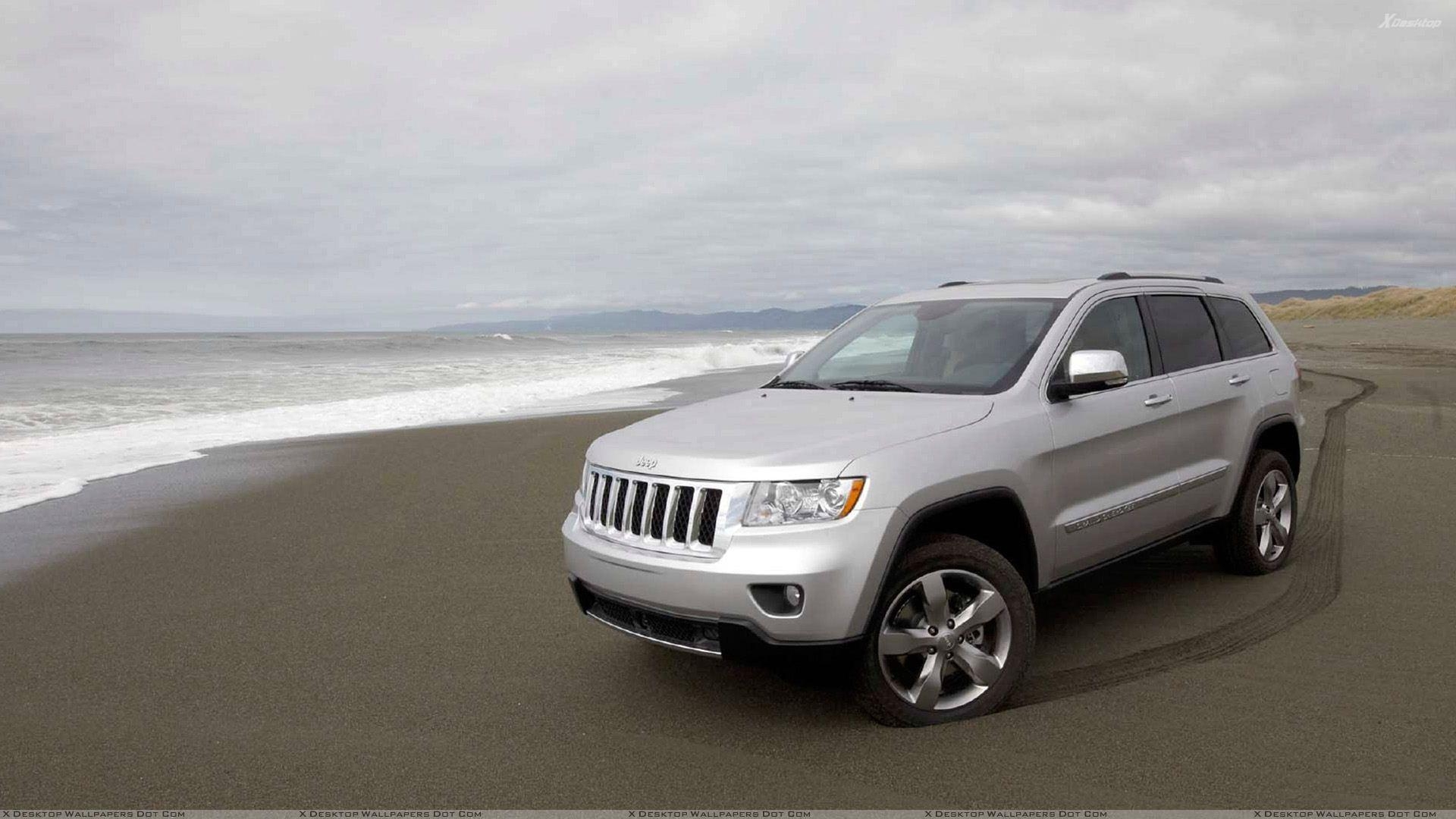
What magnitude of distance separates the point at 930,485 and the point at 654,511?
99cm

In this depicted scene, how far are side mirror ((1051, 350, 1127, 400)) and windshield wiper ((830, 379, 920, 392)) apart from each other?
60cm

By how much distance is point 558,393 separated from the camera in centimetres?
2102

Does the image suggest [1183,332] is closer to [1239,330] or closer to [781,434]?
[1239,330]

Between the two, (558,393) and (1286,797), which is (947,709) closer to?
(1286,797)

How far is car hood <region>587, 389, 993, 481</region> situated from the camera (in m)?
3.52

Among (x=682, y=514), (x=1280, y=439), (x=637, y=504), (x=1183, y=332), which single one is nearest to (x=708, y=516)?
(x=682, y=514)

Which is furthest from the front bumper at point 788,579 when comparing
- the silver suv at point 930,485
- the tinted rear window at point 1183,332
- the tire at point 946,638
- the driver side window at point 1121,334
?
the tinted rear window at point 1183,332

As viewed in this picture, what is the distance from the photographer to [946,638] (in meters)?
3.68

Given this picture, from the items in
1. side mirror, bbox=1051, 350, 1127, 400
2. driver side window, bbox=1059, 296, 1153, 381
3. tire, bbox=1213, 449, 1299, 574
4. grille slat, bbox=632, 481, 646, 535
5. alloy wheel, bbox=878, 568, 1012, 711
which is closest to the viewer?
alloy wheel, bbox=878, 568, 1012, 711

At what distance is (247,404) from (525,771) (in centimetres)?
1788

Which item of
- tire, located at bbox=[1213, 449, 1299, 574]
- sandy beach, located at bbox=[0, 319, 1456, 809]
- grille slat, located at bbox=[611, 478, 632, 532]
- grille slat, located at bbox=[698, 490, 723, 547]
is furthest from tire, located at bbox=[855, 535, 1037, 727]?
tire, located at bbox=[1213, 449, 1299, 574]

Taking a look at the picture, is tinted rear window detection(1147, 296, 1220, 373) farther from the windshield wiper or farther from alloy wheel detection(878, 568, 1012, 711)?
alloy wheel detection(878, 568, 1012, 711)

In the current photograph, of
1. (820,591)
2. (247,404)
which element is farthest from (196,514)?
(247,404)

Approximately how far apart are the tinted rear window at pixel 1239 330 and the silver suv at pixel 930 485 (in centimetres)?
18
